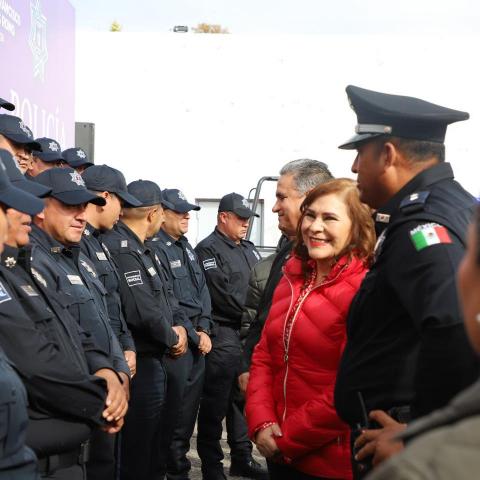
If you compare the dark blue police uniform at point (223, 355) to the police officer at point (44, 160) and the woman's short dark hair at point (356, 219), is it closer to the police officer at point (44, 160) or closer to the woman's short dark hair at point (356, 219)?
the police officer at point (44, 160)

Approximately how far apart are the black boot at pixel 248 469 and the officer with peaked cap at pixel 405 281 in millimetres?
4005

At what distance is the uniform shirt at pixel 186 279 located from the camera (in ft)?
21.7

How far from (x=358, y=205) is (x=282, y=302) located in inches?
19.0

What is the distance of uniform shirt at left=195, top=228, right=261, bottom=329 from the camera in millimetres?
7266

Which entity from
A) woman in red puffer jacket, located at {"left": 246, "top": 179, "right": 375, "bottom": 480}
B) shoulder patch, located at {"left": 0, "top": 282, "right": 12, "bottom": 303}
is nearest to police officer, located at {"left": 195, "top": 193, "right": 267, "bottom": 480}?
woman in red puffer jacket, located at {"left": 246, "top": 179, "right": 375, "bottom": 480}

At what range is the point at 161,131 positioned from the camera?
14492 millimetres

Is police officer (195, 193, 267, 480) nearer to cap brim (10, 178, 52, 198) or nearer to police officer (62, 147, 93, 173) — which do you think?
police officer (62, 147, 93, 173)

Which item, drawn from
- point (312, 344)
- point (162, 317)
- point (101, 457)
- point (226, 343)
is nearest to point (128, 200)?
point (162, 317)

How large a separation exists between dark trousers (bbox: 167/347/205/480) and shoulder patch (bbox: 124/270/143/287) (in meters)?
1.00

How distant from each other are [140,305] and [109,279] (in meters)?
0.37

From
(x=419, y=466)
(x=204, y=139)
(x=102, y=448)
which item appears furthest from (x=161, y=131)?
(x=419, y=466)

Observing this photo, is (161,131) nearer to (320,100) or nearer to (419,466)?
(320,100)

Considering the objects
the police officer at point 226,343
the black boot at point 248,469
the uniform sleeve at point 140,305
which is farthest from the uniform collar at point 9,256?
the black boot at point 248,469

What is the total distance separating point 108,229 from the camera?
5.52 m
